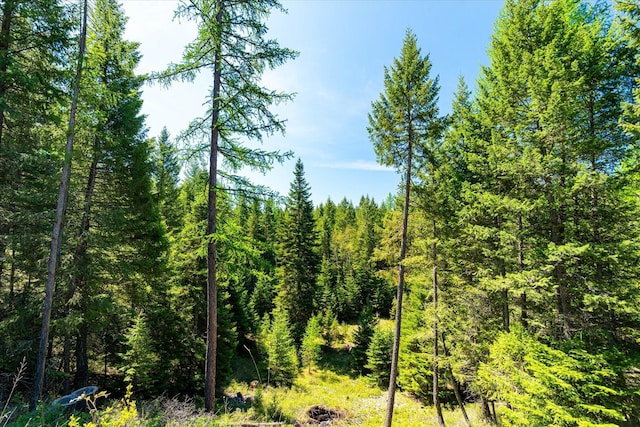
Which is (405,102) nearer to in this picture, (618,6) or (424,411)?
(618,6)

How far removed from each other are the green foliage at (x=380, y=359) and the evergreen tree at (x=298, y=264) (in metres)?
7.53

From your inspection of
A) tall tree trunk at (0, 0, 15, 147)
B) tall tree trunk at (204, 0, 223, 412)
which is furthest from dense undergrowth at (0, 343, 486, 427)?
tall tree trunk at (0, 0, 15, 147)

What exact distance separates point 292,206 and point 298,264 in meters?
20.1

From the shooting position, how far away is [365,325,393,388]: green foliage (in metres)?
22.2

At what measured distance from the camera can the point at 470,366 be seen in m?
12.2

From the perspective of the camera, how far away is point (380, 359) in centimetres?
2220

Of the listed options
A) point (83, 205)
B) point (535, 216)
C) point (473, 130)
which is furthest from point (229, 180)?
point (473, 130)

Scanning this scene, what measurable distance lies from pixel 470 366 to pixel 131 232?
50.8 ft

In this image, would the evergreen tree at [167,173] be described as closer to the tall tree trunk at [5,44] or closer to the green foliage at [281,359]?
the tall tree trunk at [5,44]

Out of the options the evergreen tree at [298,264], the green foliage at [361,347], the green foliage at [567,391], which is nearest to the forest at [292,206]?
the green foliage at [567,391]

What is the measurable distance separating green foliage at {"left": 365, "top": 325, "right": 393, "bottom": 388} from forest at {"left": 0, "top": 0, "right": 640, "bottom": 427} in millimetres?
5489

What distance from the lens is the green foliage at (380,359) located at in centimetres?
2222

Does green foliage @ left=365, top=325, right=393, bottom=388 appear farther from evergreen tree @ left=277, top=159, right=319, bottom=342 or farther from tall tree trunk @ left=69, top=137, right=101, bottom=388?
tall tree trunk @ left=69, top=137, right=101, bottom=388

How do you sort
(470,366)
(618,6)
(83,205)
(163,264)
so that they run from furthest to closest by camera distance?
(163,264) < (470,366) < (83,205) < (618,6)
